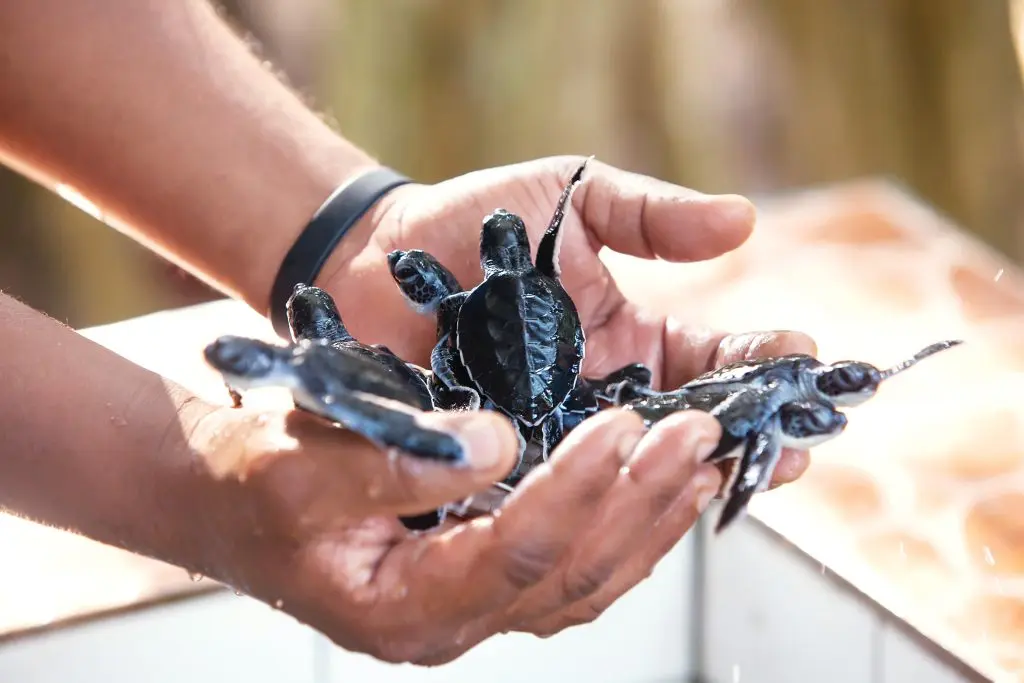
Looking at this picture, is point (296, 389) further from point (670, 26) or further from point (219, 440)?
point (670, 26)

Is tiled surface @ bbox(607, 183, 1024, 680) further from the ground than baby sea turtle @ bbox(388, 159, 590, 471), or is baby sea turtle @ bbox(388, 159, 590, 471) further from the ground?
baby sea turtle @ bbox(388, 159, 590, 471)

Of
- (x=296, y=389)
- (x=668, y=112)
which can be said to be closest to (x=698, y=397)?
(x=296, y=389)

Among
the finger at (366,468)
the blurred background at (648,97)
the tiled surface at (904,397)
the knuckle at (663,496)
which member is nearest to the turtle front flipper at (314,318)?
the finger at (366,468)

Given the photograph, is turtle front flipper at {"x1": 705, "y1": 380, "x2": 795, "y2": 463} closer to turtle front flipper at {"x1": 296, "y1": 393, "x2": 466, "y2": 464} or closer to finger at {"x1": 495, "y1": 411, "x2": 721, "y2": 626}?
finger at {"x1": 495, "y1": 411, "x2": 721, "y2": 626}

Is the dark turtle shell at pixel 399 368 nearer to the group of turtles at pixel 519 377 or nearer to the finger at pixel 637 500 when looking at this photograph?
the group of turtles at pixel 519 377

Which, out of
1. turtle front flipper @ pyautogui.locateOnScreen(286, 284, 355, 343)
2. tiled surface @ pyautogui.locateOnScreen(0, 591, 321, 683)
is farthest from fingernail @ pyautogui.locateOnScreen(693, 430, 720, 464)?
tiled surface @ pyautogui.locateOnScreen(0, 591, 321, 683)

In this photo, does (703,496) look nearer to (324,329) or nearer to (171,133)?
(324,329)
